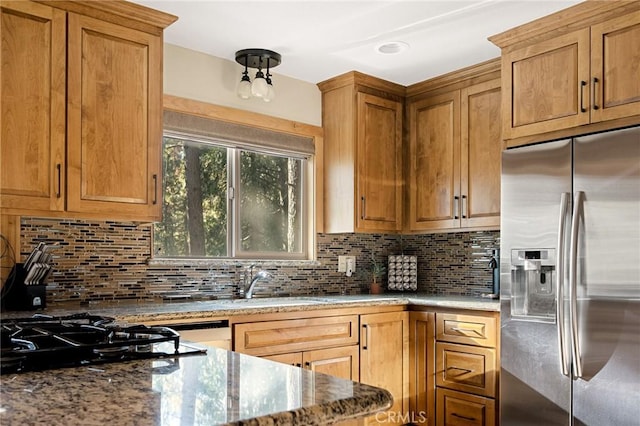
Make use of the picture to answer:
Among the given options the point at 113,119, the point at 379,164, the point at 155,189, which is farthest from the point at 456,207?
the point at 113,119

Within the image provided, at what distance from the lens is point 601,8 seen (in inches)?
101

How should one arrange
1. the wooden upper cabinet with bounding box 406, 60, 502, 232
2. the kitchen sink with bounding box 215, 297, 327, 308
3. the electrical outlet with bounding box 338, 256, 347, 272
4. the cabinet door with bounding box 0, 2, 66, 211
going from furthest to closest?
the electrical outlet with bounding box 338, 256, 347, 272 < the wooden upper cabinet with bounding box 406, 60, 502, 232 < the kitchen sink with bounding box 215, 297, 327, 308 < the cabinet door with bounding box 0, 2, 66, 211

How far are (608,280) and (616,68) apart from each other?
0.95m

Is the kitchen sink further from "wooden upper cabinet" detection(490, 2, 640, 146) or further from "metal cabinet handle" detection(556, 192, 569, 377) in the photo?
"wooden upper cabinet" detection(490, 2, 640, 146)

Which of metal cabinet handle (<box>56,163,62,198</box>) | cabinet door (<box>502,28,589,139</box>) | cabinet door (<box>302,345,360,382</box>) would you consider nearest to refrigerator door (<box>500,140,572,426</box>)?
cabinet door (<box>502,28,589,139</box>)

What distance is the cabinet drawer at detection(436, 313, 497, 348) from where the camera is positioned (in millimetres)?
2988

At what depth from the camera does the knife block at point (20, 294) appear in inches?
95.9

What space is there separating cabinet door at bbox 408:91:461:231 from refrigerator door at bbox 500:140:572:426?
2.48ft

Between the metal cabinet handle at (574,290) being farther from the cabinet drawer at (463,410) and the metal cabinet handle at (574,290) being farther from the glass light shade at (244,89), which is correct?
the glass light shade at (244,89)

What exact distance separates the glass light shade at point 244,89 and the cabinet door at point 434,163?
4.04ft

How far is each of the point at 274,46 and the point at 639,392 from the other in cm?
243

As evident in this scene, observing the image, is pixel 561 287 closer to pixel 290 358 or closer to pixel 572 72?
pixel 572 72

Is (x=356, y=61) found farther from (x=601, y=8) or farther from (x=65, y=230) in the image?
(x=65, y=230)

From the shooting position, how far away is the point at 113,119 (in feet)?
8.47
